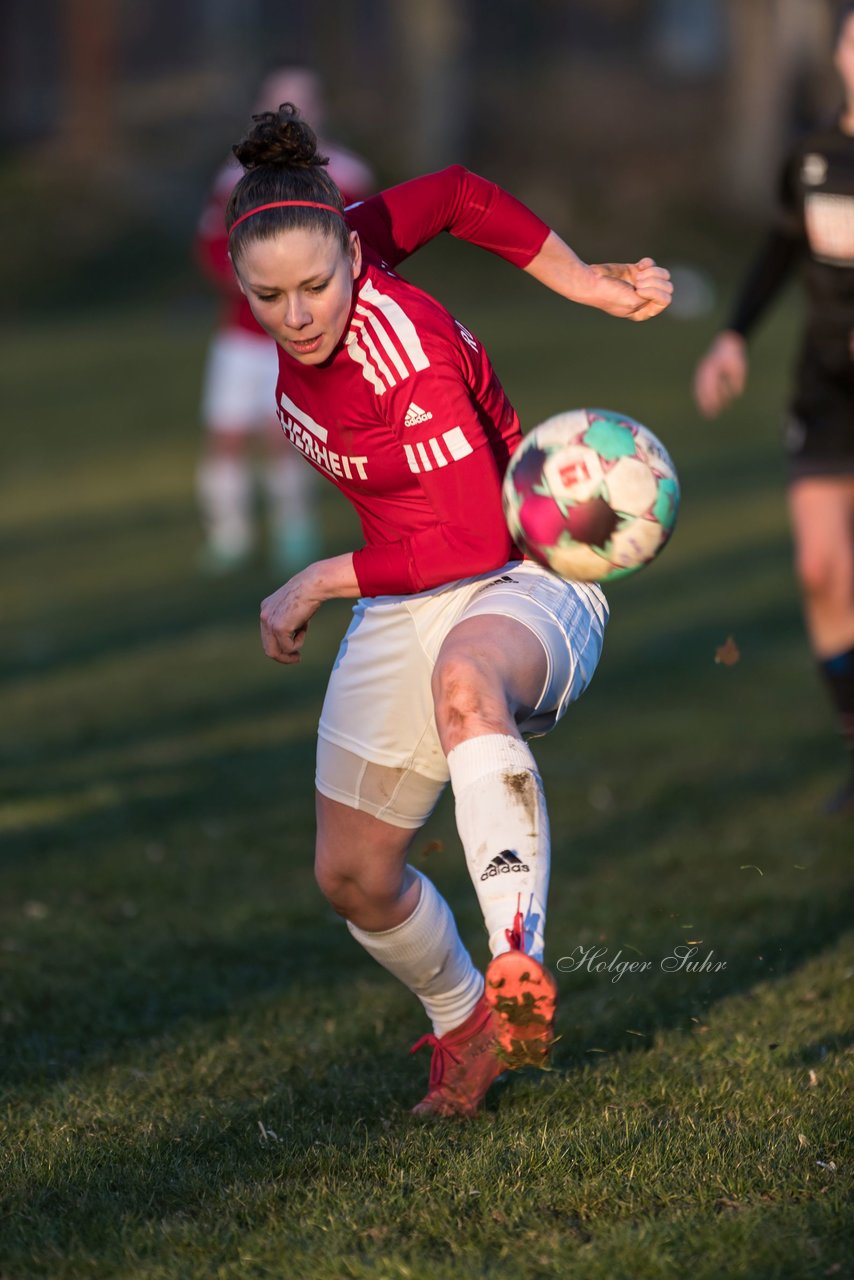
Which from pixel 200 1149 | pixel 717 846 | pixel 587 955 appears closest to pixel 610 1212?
pixel 200 1149

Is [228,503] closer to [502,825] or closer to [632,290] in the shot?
[632,290]

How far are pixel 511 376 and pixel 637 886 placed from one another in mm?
15820

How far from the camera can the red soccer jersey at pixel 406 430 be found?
3.53 metres

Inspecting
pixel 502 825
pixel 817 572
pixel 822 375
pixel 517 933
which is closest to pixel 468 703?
pixel 502 825

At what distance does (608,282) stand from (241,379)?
757 centimetres

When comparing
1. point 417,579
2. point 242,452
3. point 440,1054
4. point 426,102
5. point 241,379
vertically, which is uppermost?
point 417,579

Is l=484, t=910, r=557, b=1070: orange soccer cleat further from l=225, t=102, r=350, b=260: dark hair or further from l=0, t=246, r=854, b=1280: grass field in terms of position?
l=225, t=102, r=350, b=260: dark hair

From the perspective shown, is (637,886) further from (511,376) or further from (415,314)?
(511,376)

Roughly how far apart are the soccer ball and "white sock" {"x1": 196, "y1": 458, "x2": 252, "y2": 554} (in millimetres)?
8196

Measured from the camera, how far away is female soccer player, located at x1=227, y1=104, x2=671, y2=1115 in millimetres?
3357

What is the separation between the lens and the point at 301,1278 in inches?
118

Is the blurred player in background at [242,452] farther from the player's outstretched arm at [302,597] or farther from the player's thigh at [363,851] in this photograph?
the player's thigh at [363,851]

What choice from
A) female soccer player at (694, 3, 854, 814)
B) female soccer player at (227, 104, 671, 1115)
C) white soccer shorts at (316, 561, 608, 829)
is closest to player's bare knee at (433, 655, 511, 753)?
female soccer player at (227, 104, 671, 1115)

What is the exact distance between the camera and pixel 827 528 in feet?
20.5
